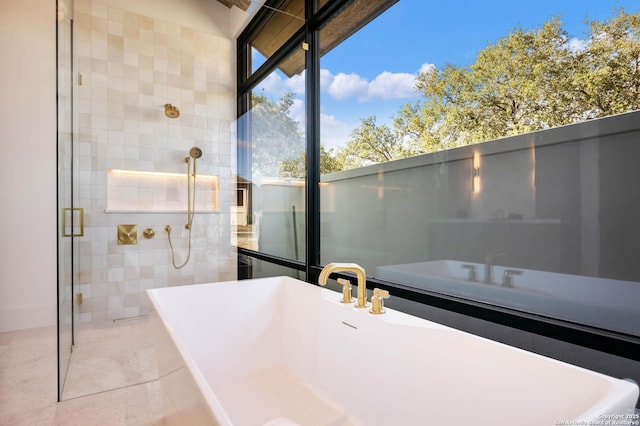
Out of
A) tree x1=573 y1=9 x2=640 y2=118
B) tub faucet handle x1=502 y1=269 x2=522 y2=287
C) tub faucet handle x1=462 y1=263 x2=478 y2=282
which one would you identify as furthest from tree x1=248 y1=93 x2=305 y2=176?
tree x1=573 y1=9 x2=640 y2=118

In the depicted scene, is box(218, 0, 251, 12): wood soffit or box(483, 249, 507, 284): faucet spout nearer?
box(483, 249, 507, 284): faucet spout

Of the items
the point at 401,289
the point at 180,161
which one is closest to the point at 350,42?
the point at 180,161

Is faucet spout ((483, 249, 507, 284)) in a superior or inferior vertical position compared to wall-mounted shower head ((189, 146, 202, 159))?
inferior

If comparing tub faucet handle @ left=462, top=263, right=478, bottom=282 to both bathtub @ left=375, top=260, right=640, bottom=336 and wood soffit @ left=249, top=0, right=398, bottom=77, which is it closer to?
bathtub @ left=375, top=260, right=640, bottom=336

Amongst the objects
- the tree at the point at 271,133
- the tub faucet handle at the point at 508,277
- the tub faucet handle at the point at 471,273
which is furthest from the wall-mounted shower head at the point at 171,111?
the tub faucet handle at the point at 508,277

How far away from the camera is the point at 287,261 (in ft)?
9.82

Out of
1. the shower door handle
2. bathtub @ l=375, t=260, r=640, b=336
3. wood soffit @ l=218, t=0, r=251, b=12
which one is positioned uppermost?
wood soffit @ l=218, t=0, r=251, b=12

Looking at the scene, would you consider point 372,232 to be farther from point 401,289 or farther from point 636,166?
point 636,166

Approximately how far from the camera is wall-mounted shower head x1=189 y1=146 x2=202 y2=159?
294cm

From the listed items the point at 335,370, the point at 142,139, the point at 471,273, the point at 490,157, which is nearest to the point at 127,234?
the point at 142,139

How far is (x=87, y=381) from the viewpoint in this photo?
2193mm

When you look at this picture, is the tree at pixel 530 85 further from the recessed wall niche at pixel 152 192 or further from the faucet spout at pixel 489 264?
the recessed wall niche at pixel 152 192

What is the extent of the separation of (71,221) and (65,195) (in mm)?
198

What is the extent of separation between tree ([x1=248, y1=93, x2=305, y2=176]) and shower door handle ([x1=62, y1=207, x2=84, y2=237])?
1.33m
